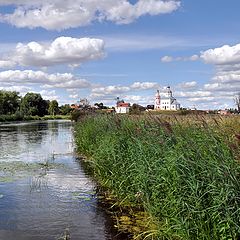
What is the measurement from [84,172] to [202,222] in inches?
432

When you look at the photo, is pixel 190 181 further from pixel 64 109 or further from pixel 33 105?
pixel 64 109

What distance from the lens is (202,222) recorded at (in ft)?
19.7

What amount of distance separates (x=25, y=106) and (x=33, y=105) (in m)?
11.8

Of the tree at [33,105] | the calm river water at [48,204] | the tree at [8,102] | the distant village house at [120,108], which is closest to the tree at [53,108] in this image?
the tree at [33,105]

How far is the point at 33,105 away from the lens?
144875mm

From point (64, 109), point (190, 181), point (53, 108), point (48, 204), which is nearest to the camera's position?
point (190, 181)

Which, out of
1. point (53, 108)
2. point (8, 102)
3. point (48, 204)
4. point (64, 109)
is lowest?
point (48, 204)

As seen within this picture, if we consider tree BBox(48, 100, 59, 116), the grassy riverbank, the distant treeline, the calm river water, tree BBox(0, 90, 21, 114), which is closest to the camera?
the grassy riverbank

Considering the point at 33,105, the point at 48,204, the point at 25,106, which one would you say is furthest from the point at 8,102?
the point at 48,204

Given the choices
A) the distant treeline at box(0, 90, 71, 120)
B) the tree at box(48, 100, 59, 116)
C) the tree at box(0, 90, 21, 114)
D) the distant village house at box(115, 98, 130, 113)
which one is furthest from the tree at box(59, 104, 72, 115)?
the distant village house at box(115, 98, 130, 113)

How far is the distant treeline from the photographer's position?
114 m

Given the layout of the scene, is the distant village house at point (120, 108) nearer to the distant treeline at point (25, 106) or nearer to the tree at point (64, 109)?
the distant treeline at point (25, 106)

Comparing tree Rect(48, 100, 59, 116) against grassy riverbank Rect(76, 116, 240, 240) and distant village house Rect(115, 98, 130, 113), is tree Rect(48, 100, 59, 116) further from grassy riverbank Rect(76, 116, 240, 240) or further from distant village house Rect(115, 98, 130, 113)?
grassy riverbank Rect(76, 116, 240, 240)

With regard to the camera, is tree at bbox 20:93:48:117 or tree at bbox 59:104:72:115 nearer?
tree at bbox 20:93:48:117
